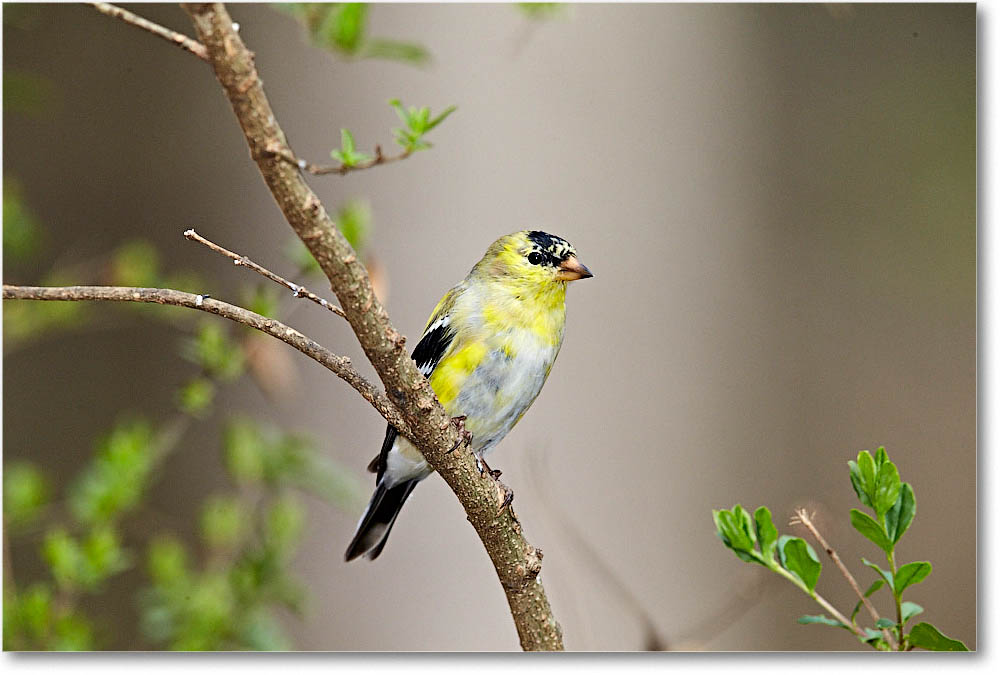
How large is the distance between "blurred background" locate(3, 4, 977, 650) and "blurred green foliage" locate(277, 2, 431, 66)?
0.32m

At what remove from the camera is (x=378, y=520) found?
53.9 inches

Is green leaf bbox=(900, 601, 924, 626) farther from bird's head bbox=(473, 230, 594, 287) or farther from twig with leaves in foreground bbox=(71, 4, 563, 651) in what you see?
bird's head bbox=(473, 230, 594, 287)

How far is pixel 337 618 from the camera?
68.0 inches

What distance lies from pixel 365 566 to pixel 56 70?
110cm

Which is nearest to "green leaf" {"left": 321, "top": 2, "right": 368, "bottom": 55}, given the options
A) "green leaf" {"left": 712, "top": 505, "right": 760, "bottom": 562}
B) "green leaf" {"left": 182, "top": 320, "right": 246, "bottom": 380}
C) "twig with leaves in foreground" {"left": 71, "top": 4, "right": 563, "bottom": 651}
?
"twig with leaves in foreground" {"left": 71, "top": 4, "right": 563, "bottom": 651}

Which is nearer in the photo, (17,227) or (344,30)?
(344,30)

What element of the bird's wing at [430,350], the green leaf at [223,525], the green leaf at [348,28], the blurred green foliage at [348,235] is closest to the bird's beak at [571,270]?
the bird's wing at [430,350]

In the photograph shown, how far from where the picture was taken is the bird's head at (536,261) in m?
1.27

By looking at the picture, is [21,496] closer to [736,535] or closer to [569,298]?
[569,298]

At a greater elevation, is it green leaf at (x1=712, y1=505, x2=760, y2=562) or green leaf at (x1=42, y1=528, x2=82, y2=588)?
green leaf at (x1=712, y1=505, x2=760, y2=562)

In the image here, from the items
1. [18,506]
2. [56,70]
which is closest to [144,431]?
[18,506]

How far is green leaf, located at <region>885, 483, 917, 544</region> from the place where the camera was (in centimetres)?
95

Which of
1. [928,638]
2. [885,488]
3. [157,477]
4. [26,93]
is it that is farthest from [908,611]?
[26,93]

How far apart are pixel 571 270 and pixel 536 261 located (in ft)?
0.18
